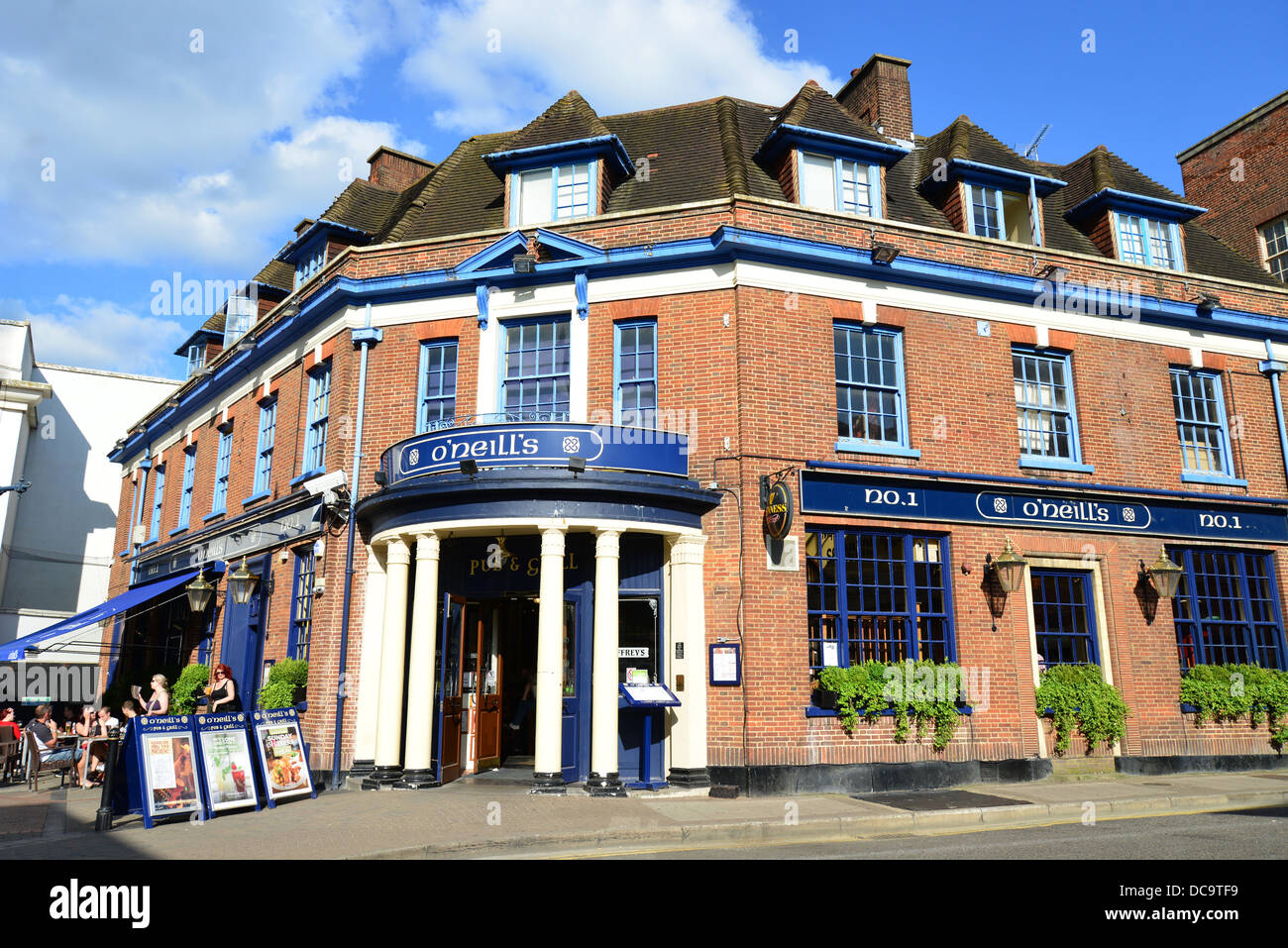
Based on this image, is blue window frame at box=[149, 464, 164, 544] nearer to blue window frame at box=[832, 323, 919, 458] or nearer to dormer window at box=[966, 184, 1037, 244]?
blue window frame at box=[832, 323, 919, 458]

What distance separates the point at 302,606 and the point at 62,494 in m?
24.1

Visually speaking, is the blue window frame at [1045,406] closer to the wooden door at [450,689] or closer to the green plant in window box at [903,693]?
the green plant in window box at [903,693]

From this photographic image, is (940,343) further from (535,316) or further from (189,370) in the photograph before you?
(189,370)

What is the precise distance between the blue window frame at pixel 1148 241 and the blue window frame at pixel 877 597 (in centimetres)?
828

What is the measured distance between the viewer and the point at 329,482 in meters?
15.2

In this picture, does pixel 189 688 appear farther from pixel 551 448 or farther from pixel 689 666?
Result: pixel 689 666

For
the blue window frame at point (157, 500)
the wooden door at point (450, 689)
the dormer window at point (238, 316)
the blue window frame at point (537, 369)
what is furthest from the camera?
the blue window frame at point (157, 500)

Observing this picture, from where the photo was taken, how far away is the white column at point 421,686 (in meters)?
A: 13.2

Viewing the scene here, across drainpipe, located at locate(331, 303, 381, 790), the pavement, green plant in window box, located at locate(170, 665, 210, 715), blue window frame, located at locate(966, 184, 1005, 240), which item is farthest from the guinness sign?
green plant in window box, located at locate(170, 665, 210, 715)

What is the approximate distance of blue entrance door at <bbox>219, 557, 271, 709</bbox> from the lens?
17.4m

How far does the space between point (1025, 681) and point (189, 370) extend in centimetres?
2476

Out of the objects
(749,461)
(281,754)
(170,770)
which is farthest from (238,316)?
(749,461)

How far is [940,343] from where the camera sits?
1546cm

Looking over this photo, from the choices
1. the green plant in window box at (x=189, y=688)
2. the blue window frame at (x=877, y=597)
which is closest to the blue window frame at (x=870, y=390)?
the blue window frame at (x=877, y=597)
